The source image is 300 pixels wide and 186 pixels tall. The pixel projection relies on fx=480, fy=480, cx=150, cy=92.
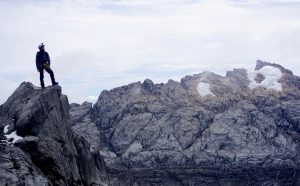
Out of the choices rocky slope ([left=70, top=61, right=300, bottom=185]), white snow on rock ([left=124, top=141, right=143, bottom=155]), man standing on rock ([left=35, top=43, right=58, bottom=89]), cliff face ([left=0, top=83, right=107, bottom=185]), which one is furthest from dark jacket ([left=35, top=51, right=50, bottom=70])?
white snow on rock ([left=124, top=141, right=143, bottom=155])

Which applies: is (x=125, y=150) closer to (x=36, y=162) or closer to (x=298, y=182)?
(x=298, y=182)

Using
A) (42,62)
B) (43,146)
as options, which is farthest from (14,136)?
(42,62)

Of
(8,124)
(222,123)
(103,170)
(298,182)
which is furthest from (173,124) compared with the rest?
(8,124)

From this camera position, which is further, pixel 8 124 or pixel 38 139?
pixel 8 124

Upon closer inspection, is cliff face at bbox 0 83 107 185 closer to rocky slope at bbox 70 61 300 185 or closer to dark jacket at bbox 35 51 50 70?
dark jacket at bbox 35 51 50 70

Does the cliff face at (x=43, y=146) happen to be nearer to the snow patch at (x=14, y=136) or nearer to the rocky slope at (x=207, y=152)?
the snow patch at (x=14, y=136)

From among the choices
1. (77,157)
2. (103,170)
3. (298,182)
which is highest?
(77,157)

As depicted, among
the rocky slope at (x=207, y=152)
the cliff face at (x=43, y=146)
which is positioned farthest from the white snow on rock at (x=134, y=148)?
the cliff face at (x=43, y=146)
